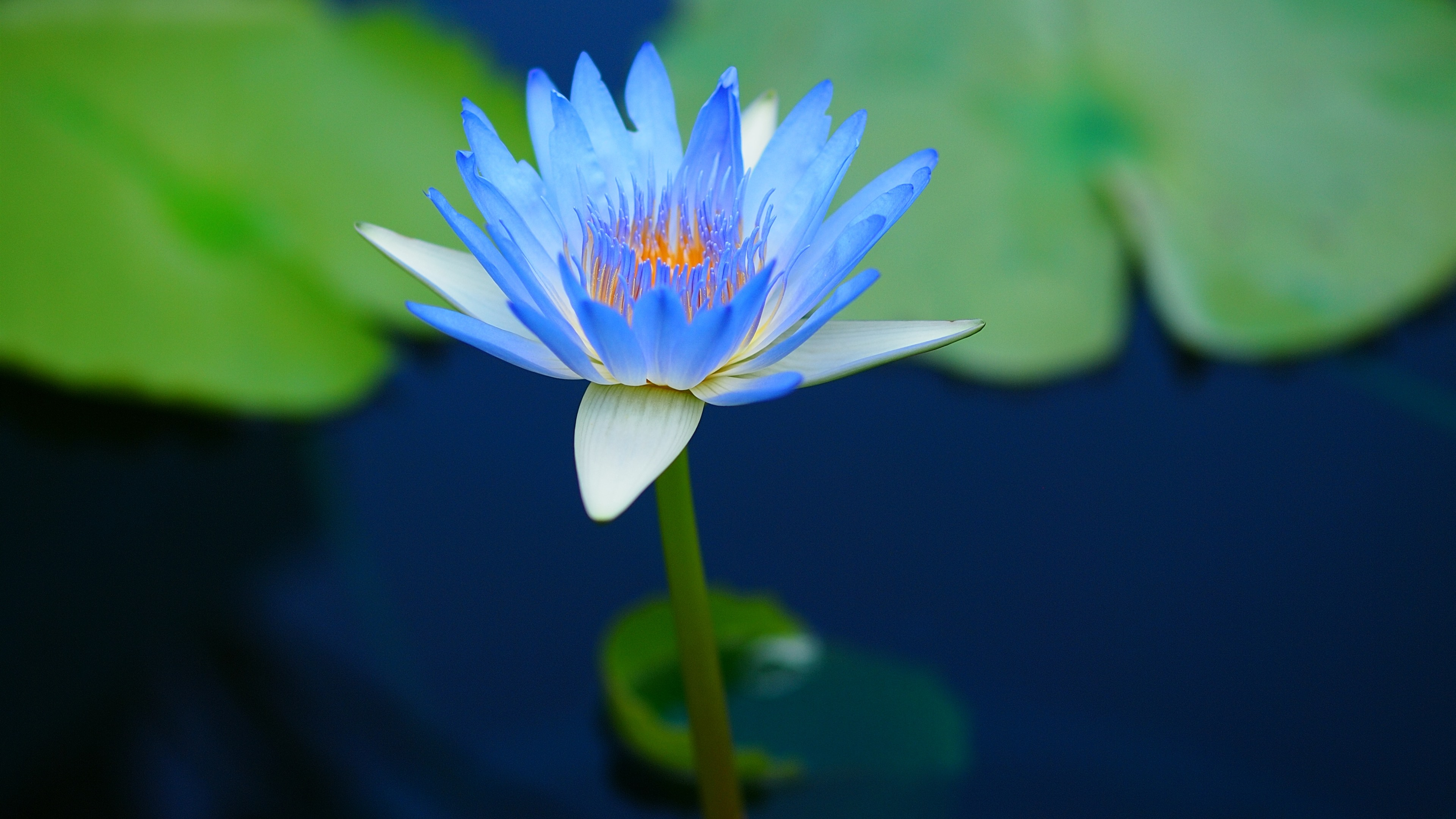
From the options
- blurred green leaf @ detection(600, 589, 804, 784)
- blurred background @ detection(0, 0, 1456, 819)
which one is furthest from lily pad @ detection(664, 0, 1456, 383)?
blurred green leaf @ detection(600, 589, 804, 784)

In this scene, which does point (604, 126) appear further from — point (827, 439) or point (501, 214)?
point (827, 439)

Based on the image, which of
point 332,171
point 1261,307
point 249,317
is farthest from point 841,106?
point 249,317

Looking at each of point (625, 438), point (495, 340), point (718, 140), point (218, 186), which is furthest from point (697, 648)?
point (218, 186)

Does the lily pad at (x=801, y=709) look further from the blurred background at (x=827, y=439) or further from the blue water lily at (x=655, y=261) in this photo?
the blue water lily at (x=655, y=261)

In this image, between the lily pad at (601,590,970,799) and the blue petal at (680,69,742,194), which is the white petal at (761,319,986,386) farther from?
the lily pad at (601,590,970,799)

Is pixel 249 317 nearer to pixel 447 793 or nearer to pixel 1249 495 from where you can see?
pixel 447 793

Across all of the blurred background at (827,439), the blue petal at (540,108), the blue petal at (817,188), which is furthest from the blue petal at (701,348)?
the blurred background at (827,439)
